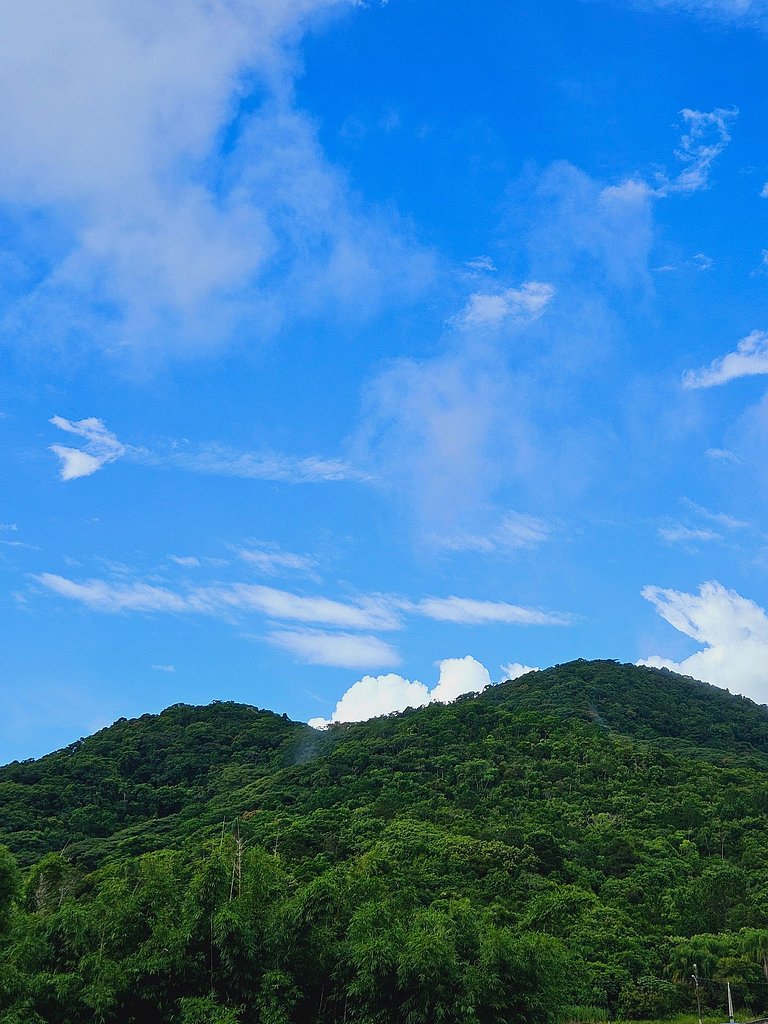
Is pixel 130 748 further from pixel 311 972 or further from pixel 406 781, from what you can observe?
pixel 311 972

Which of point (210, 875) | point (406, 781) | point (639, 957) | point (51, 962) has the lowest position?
point (639, 957)

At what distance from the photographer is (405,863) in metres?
42.8

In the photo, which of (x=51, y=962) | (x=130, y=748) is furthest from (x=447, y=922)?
(x=130, y=748)

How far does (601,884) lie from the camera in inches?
1725

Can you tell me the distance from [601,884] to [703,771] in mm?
23410

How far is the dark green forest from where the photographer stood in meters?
20.5

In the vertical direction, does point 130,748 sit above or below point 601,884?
above

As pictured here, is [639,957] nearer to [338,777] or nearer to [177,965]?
[177,965]

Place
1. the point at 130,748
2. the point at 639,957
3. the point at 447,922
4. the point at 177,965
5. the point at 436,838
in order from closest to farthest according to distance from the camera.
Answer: the point at 177,965
the point at 447,922
the point at 639,957
the point at 436,838
the point at 130,748

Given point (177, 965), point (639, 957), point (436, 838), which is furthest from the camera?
point (436, 838)

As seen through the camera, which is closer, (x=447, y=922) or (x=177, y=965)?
(x=177, y=965)

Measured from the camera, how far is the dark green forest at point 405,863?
2045cm

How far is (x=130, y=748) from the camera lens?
3157 inches

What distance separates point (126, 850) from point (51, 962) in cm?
3428
